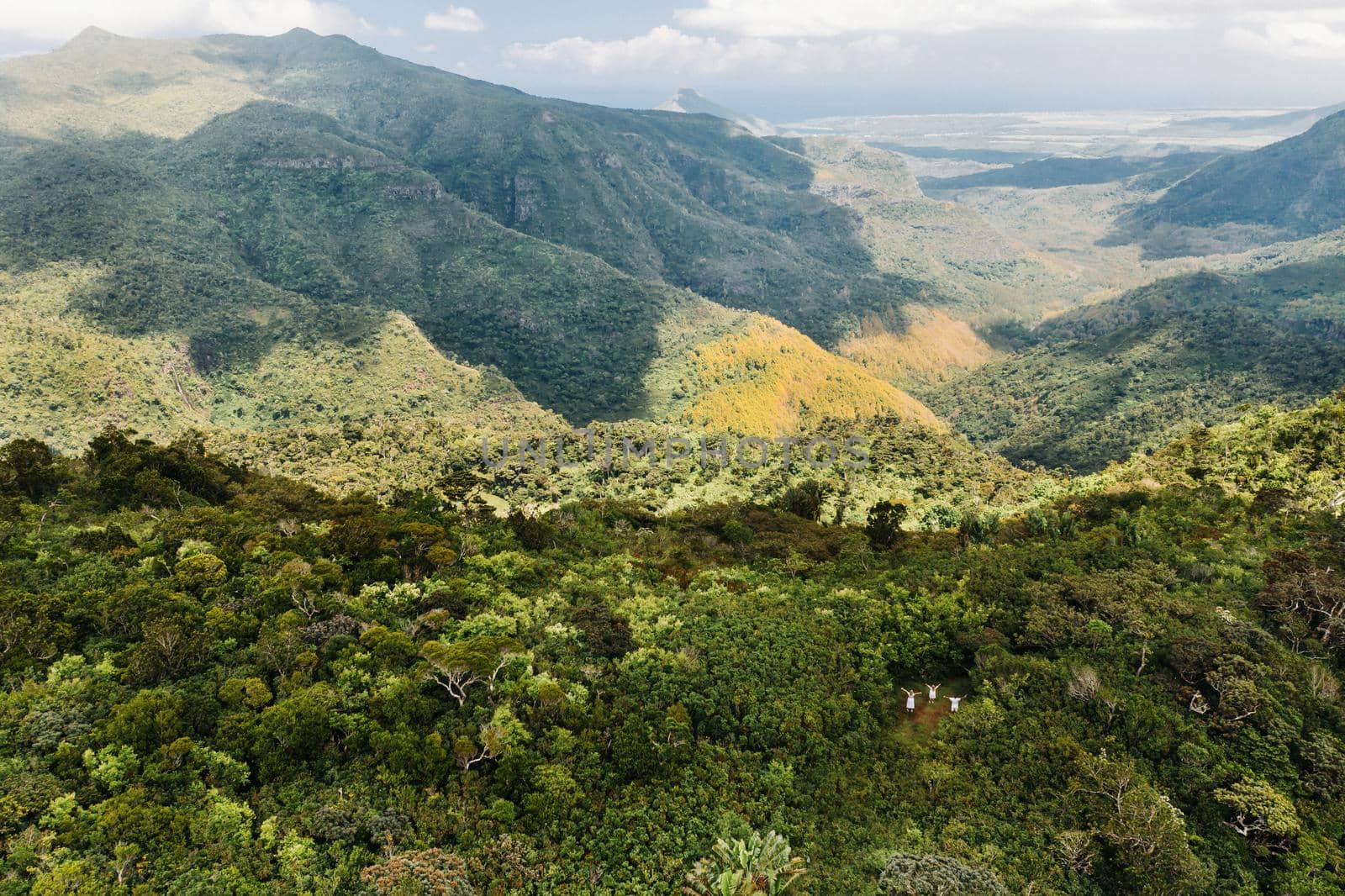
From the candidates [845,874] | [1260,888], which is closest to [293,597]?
[845,874]

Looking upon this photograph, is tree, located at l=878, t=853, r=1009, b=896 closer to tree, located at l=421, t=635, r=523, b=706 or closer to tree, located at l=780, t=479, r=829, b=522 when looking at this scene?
tree, located at l=421, t=635, r=523, b=706

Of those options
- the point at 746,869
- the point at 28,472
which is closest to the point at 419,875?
the point at 746,869

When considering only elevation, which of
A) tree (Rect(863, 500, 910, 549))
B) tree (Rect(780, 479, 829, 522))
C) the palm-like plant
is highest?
the palm-like plant

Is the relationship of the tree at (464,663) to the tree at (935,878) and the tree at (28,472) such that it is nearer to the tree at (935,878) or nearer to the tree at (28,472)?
the tree at (935,878)

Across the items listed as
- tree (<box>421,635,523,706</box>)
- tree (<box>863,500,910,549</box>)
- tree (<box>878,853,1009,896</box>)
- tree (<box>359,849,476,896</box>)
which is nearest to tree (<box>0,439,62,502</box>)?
tree (<box>421,635,523,706</box>)

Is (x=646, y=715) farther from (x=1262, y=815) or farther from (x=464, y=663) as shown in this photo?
(x=1262, y=815)

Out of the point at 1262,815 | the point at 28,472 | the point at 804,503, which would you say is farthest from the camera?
the point at 804,503

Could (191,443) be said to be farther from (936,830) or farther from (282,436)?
(936,830)
